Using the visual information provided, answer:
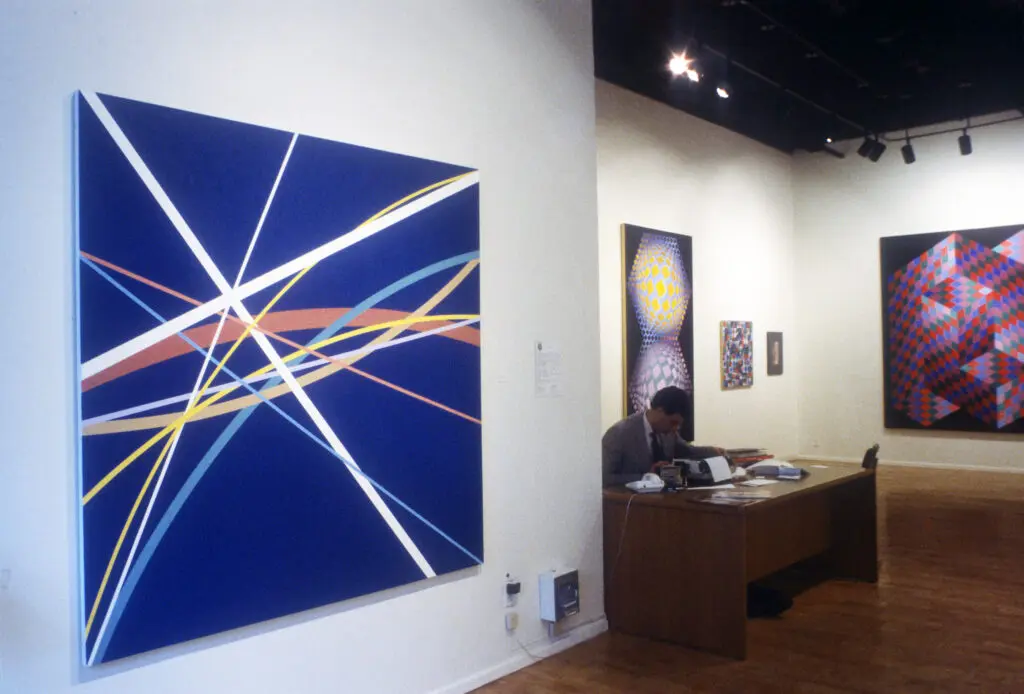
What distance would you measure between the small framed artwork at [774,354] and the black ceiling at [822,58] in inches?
90.5

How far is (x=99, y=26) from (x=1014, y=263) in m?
8.94

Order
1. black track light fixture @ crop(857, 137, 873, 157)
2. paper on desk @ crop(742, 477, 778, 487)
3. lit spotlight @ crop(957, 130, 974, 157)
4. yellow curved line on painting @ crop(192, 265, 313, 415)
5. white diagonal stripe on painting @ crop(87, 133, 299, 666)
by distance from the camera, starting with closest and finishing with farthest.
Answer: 1. white diagonal stripe on painting @ crop(87, 133, 299, 666)
2. yellow curved line on painting @ crop(192, 265, 313, 415)
3. paper on desk @ crop(742, 477, 778, 487)
4. lit spotlight @ crop(957, 130, 974, 157)
5. black track light fixture @ crop(857, 137, 873, 157)

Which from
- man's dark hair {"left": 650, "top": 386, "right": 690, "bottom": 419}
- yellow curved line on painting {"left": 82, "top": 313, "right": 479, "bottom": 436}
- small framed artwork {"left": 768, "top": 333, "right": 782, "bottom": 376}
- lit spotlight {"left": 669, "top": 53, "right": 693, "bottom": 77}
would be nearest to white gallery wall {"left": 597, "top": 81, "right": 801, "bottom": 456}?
small framed artwork {"left": 768, "top": 333, "right": 782, "bottom": 376}

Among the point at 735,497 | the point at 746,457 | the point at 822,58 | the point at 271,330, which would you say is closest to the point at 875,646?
the point at 735,497

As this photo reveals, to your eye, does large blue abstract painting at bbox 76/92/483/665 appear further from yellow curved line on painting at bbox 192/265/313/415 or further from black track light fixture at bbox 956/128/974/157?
black track light fixture at bbox 956/128/974/157

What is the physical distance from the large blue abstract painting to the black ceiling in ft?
11.3

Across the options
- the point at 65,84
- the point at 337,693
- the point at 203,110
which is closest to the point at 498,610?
the point at 337,693

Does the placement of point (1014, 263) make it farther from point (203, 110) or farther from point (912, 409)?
point (203, 110)

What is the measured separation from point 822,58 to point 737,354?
10.00ft

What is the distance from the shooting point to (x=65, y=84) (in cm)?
259

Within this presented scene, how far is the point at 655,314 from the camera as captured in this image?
7.62 meters

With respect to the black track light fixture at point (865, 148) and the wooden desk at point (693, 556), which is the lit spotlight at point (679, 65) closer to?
the black track light fixture at point (865, 148)

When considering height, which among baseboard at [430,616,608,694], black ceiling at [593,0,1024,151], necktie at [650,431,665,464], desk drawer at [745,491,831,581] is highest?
black ceiling at [593,0,1024,151]

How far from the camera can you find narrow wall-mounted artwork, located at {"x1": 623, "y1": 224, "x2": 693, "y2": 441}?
7.31m
